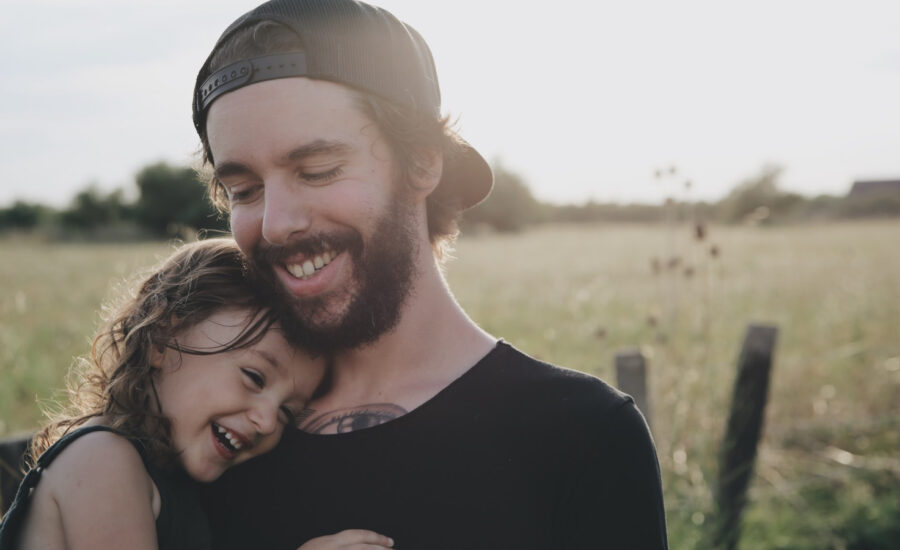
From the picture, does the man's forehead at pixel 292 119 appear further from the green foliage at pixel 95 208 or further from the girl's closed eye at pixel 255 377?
the green foliage at pixel 95 208

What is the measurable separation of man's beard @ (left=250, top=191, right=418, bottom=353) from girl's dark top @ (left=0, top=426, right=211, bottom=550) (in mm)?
446

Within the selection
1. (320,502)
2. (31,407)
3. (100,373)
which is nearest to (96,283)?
(31,407)

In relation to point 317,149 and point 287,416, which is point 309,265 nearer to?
point 317,149

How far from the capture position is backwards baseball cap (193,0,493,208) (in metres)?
1.70

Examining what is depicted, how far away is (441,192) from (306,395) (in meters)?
0.75

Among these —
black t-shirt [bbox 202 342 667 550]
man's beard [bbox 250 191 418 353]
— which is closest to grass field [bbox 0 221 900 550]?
man's beard [bbox 250 191 418 353]

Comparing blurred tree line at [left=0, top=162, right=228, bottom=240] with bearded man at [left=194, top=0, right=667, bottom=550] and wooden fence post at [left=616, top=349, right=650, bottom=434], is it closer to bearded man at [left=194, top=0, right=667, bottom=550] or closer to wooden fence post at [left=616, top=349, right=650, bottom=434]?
wooden fence post at [left=616, top=349, right=650, bottom=434]

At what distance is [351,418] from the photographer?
5.66 ft

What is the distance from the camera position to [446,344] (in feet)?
5.87

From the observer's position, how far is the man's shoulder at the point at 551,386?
1522mm

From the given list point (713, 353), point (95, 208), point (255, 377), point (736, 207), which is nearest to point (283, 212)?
point (255, 377)

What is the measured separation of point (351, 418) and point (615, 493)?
2.16 feet

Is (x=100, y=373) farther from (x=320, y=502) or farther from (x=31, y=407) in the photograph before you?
(x=31, y=407)

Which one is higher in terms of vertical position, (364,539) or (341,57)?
(341,57)
